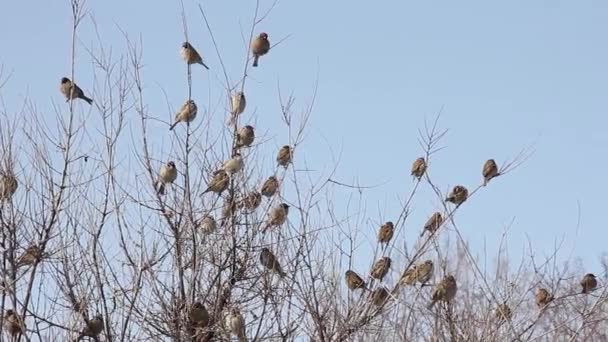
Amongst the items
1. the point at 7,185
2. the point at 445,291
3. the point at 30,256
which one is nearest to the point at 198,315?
→ the point at 30,256

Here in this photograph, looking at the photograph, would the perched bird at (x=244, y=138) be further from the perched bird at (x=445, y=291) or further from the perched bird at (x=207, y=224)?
the perched bird at (x=445, y=291)

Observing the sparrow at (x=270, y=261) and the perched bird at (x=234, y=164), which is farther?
the perched bird at (x=234, y=164)

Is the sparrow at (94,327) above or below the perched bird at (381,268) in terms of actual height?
below

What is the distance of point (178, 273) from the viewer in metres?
10.7

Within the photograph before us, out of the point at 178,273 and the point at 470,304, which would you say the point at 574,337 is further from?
the point at 178,273

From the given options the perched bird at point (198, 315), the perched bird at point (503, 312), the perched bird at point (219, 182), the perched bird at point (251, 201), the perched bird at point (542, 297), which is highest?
the perched bird at point (219, 182)

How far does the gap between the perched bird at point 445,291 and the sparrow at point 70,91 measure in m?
3.19

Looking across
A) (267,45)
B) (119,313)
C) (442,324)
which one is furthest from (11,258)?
(442,324)

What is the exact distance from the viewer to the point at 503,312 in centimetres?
1023

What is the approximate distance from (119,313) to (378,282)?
6.74 feet

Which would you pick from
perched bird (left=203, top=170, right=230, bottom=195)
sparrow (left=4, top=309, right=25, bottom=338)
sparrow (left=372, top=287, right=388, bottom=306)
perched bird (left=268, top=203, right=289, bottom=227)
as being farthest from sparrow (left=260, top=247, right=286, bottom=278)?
sparrow (left=4, top=309, right=25, bottom=338)

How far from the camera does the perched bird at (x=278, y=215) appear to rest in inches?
422

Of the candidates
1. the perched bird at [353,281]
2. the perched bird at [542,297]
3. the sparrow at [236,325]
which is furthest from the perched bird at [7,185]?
the perched bird at [542,297]

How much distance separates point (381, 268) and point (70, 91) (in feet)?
9.84
